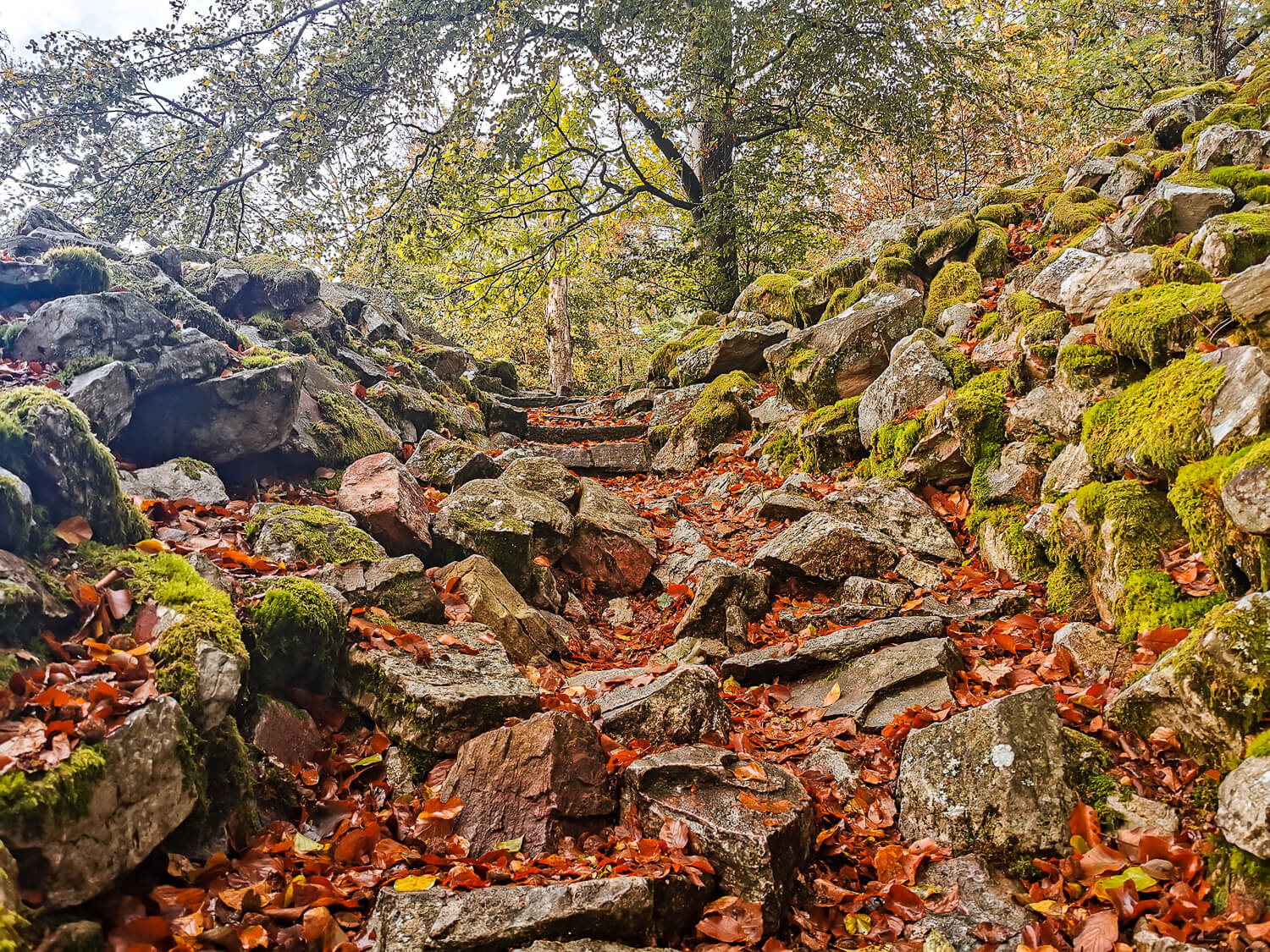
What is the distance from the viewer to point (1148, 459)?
4.36 m

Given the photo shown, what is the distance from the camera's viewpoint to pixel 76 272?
6629 millimetres

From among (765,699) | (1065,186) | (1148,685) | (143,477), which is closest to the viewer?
(1148,685)

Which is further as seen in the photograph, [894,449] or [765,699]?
[894,449]

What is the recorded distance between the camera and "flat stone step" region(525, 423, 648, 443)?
11945 mm

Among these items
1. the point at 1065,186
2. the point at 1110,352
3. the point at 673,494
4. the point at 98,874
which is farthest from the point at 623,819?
the point at 1065,186

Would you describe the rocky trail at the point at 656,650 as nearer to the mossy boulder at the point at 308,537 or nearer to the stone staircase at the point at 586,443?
the mossy boulder at the point at 308,537

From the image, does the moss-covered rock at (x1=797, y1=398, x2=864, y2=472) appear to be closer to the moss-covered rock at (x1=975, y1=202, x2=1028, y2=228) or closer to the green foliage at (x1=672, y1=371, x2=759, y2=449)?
the green foliage at (x1=672, y1=371, x2=759, y2=449)

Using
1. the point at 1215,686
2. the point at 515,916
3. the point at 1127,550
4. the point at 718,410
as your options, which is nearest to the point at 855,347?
the point at 718,410

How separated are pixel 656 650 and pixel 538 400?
10603mm

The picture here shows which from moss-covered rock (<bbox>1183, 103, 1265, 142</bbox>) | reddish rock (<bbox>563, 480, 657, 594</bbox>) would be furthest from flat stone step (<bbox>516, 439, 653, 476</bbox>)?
moss-covered rock (<bbox>1183, 103, 1265, 142</bbox>)

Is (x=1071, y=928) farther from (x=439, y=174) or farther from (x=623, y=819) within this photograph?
(x=439, y=174)

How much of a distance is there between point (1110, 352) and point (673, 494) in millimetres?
5325

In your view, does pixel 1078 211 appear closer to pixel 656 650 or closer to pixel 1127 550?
pixel 1127 550

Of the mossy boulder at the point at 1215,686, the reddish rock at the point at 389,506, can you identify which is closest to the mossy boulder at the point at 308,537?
the reddish rock at the point at 389,506
